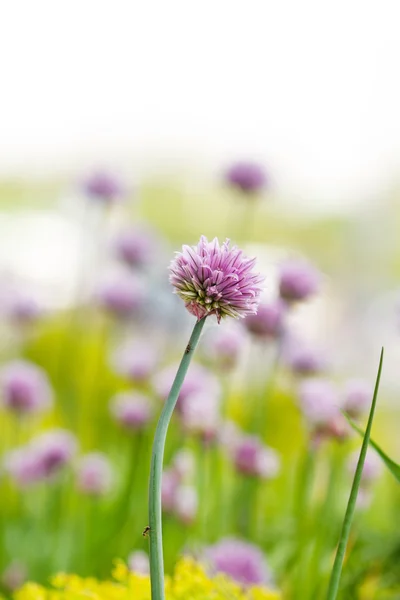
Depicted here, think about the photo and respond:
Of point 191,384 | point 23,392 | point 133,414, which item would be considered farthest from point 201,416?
point 23,392

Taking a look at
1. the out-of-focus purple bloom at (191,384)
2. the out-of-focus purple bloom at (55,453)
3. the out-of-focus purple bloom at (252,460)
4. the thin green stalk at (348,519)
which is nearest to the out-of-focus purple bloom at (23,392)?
the out-of-focus purple bloom at (55,453)

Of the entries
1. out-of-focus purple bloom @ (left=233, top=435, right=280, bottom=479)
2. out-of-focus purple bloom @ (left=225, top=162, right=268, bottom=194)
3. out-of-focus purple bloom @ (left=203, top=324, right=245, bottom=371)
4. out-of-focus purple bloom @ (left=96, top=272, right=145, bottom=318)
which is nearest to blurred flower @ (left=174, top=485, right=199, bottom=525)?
out-of-focus purple bloom @ (left=233, top=435, right=280, bottom=479)

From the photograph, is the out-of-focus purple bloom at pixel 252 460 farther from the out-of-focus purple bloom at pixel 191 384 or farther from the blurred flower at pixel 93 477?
the blurred flower at pixel 93 477

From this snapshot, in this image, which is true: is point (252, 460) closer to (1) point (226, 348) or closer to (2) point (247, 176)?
(1) point (226, 348)

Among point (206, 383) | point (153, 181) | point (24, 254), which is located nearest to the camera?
point (206, 383)

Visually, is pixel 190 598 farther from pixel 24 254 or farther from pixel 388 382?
pixel 24 254

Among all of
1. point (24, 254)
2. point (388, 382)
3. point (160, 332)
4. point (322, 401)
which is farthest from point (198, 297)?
point (24, 254)
